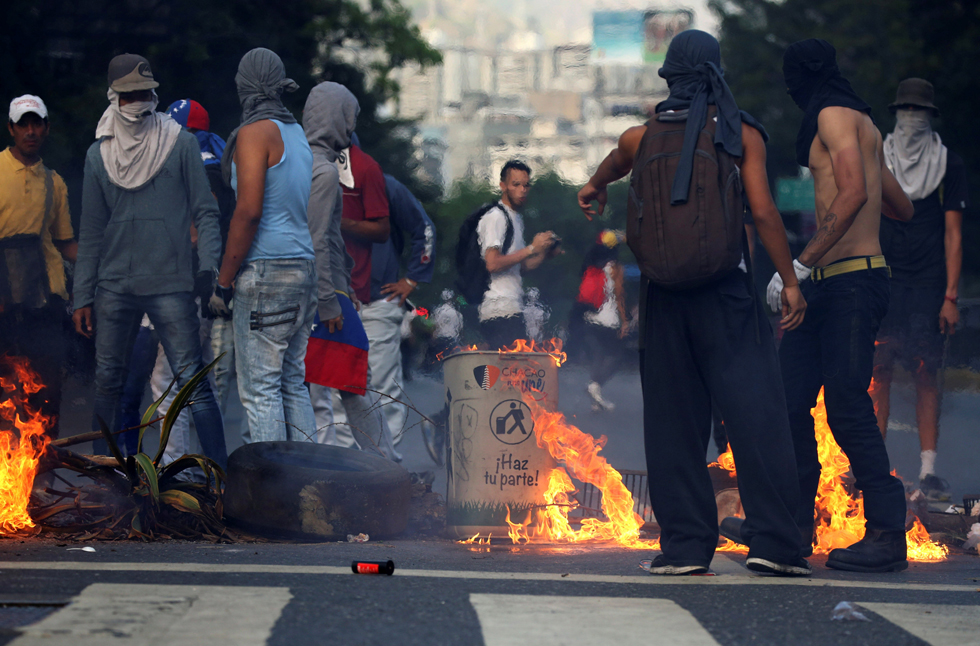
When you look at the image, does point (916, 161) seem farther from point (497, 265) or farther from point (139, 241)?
point (139, 241)

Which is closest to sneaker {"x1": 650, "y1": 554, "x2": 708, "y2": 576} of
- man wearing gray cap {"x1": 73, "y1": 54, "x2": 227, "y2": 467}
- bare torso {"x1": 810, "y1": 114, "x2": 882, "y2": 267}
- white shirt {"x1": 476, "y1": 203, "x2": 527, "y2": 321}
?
bare torso {"x1": 810, "y1": 114, "x2": 882, "y2": 267}

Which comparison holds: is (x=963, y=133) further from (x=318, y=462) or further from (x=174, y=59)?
(x=318, y=462)

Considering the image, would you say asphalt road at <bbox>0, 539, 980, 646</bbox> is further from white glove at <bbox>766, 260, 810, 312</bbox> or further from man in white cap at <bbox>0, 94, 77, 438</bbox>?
man in white cap at <bbox>0, 94, 77, 438</bbox>

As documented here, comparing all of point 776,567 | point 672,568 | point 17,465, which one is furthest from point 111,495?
point 776,567

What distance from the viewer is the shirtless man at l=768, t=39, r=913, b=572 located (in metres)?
4.81

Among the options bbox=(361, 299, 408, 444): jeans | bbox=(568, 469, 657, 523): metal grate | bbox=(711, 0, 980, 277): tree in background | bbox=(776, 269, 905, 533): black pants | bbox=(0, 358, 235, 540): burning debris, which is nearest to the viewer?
bbox=(776, 269, 905, 533): black pants

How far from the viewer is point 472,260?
26.3 ft

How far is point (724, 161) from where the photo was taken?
171 inches

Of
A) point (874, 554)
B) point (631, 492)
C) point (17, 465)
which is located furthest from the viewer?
point (631, 492)

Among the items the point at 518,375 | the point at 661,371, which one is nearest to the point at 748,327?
the point at 661,371

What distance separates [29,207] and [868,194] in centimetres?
429

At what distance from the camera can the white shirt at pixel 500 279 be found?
7965 millimetres

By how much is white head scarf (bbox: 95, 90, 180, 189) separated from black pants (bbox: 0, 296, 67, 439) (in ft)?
3.74

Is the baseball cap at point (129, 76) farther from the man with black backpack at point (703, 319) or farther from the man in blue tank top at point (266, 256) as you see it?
the man with black backpack at point (703, 319)
